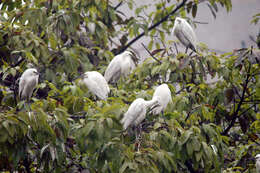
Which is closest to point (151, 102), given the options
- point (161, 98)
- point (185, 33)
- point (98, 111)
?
point (161, 98)

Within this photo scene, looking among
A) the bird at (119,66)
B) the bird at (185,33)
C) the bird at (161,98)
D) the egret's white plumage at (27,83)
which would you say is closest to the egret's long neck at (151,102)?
the bird at (161,98)

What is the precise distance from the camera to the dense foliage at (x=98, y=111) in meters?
1.43

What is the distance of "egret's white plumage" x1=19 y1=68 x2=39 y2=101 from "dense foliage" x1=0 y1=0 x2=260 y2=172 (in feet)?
0.17

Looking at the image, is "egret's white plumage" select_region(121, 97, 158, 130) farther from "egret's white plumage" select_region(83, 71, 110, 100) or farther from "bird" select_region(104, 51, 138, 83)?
"bird" select_region(104, 51, 138, 83)

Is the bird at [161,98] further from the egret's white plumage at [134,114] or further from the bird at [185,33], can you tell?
the bird at [185,33]

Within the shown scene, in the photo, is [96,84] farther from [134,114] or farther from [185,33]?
[185,33]

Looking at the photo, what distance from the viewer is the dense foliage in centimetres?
→ 143

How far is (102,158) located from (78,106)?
0.37m

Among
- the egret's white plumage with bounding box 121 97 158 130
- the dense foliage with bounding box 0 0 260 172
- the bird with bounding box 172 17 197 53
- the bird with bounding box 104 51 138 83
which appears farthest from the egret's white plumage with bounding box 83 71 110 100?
the bird with bounding box 172 17 197 53

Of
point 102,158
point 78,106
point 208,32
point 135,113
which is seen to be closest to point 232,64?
point 135,113

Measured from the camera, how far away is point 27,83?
183 cm

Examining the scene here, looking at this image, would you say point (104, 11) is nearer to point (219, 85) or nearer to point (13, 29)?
point (13, 29)

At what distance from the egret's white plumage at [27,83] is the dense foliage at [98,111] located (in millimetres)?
51

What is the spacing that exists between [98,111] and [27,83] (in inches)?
16.7
